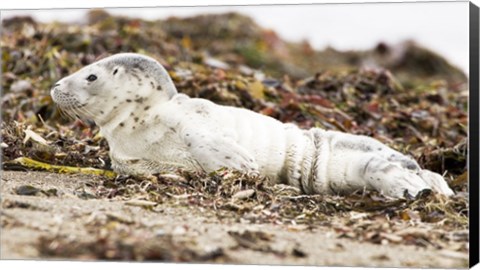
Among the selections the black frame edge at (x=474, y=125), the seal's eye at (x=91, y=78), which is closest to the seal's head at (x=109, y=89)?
the seal's eye at (x=91, y=78)

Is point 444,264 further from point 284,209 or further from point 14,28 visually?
point 14,28

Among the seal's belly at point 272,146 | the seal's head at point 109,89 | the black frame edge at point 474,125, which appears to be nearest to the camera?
the black frame edge at point 474,125

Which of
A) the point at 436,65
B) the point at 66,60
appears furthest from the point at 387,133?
the point at 436,65

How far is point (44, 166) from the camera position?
891 centimetres

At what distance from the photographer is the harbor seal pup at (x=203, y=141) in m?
8.28

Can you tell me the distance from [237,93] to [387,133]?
1.72 m

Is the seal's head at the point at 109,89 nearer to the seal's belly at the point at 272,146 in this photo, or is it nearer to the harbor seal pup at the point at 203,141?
the harbor seal pup at the point at 203,141

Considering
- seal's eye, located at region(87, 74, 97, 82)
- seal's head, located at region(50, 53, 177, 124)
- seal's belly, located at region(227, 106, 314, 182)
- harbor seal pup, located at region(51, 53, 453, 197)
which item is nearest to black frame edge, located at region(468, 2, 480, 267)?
harbor seal pup, located at region(51, 53, 453, 197)

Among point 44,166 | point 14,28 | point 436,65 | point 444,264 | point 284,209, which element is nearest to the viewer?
point 444,264

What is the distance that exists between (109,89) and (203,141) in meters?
1.02

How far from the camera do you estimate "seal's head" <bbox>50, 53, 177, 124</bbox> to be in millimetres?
8680

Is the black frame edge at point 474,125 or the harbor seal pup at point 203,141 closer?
A: the black frame edge at point 474,125

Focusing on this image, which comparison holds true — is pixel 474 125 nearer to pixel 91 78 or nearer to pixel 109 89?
pixel 109 89

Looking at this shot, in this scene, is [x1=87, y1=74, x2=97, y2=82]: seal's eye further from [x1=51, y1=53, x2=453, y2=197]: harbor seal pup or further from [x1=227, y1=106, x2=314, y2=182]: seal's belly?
[x1=227, y1=106, x2=314, y2=182]: seal's belly
